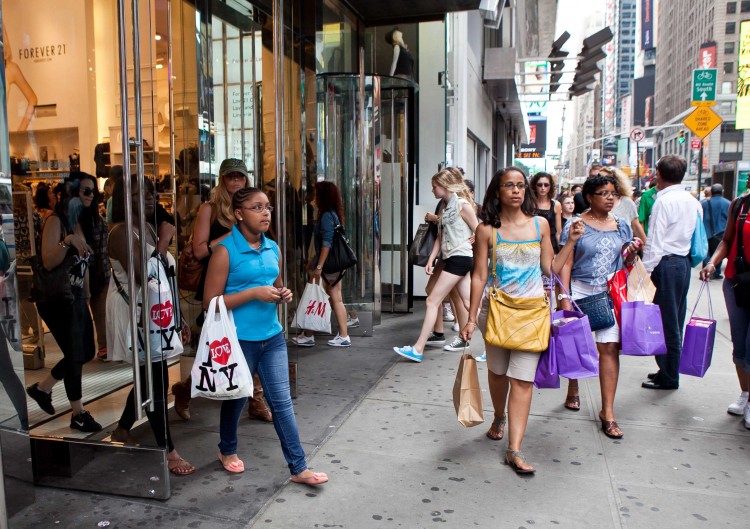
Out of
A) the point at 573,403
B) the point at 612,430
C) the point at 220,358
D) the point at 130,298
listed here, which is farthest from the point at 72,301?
the point at 573,403

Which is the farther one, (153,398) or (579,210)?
(579,210)

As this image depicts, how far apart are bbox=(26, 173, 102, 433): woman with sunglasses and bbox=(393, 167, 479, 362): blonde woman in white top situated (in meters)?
3.44

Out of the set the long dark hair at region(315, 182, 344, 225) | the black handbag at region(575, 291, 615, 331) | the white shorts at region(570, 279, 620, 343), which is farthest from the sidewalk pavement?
the long dark hair at region(315, 182, 344, 225)

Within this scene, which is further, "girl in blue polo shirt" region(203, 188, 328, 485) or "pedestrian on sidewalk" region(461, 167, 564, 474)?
"pedestrian on sidewalk" region(461, 167, 564, 474)

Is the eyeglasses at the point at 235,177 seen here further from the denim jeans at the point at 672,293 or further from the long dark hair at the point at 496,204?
the denim jeans at the point at 672,293

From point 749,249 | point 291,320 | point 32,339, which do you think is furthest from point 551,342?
point 291,320

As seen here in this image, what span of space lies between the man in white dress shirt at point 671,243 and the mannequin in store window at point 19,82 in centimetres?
475

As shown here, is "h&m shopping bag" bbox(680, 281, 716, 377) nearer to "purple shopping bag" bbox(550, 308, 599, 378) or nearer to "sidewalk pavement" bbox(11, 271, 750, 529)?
"sidewalk pavement" bbox(11, 271, 750, 529)

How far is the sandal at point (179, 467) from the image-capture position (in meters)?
3.69

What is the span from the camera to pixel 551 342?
3.83 meters

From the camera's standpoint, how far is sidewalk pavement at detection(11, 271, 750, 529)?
10.6 ft

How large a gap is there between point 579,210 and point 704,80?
33.5ft

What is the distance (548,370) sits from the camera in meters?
3.82

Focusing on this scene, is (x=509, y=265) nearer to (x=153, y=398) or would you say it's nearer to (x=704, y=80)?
(x=153, y=398)
